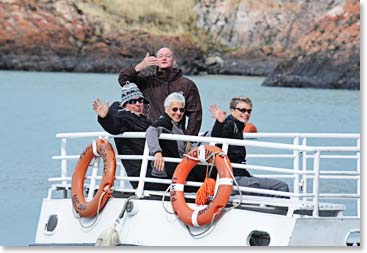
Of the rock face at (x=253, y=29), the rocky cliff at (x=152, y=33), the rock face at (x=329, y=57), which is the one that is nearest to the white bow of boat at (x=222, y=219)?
the rock face at (x=329, y=57)

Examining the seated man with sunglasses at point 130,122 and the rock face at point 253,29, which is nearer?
the seated man with sunglasses at point 130,122

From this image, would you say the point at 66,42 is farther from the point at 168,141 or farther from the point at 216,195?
the point at 216,195

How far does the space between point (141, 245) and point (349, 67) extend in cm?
4061

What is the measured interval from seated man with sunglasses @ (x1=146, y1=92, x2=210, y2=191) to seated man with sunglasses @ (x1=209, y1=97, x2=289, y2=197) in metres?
0.25

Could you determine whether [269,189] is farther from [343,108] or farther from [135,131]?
[343,108]

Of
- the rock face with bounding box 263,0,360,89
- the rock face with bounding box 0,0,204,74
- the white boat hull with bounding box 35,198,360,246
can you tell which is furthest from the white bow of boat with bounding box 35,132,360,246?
the rock face with bounding box 0,0,204,74

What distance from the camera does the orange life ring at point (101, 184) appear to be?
9.12 metres

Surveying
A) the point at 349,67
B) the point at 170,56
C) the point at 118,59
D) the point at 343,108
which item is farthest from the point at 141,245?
the point at 118,59

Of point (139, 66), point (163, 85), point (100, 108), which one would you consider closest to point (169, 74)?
point (163, 85)

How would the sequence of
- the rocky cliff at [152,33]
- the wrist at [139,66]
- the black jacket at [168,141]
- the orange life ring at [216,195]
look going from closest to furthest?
the orange life ring at [216,195], the black jacket at [168,141], the wrist at [139,66], the rocky cliff at [152,33]

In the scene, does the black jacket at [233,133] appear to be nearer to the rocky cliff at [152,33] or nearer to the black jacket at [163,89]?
the black jacket at [163,89]

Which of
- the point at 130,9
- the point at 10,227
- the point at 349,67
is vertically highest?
the point at 130,9

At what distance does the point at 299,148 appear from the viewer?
8.21 meters

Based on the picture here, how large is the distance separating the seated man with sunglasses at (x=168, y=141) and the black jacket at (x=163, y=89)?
0.33m
